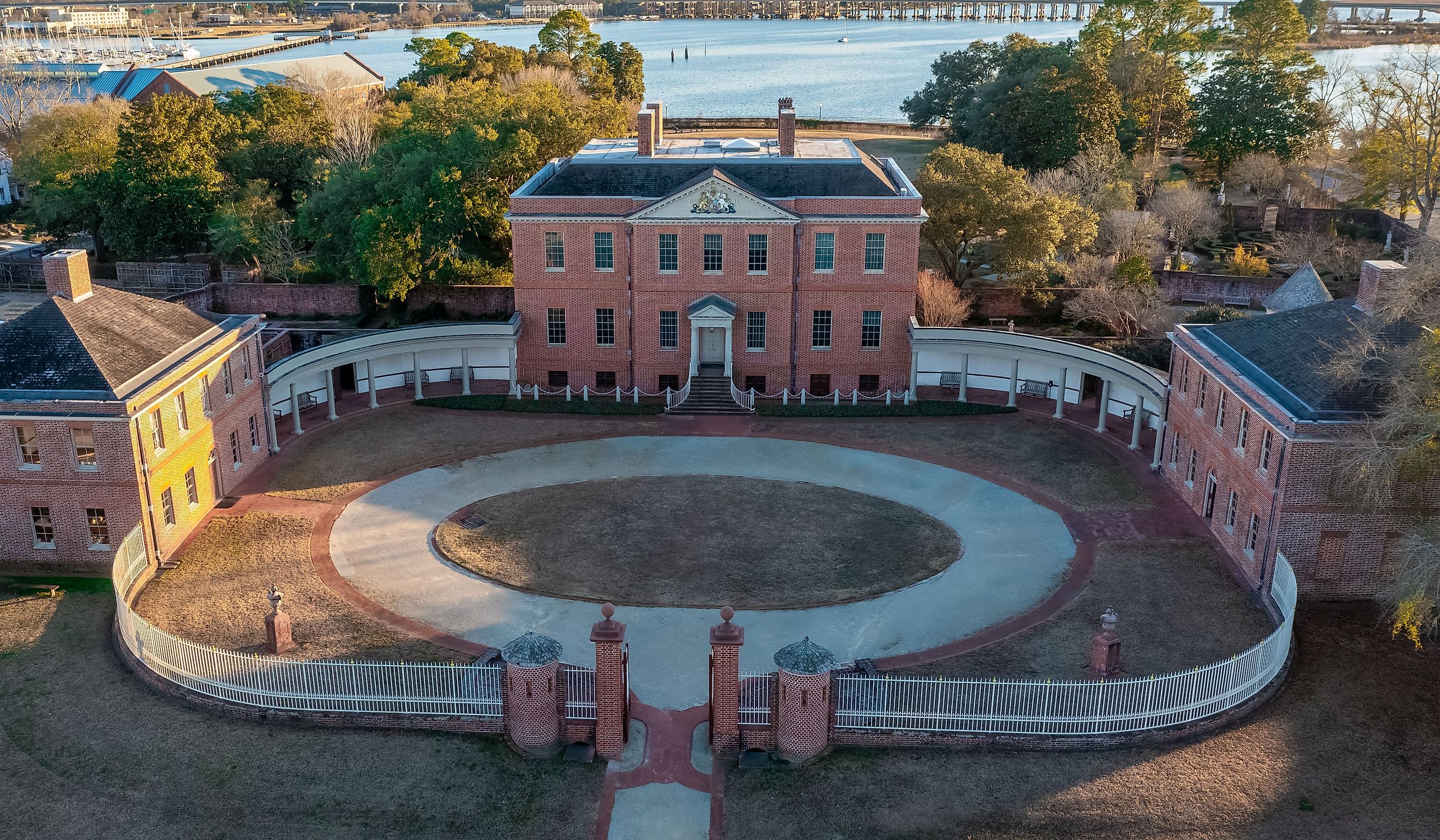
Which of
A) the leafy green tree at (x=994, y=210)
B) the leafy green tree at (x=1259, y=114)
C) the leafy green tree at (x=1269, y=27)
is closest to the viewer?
the leafy green tree at (x=994, y=210)

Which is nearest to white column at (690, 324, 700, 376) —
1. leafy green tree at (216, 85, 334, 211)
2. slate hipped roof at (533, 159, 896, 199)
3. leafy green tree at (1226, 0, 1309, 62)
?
slate hipped roof at (533, 159, 896, 199)

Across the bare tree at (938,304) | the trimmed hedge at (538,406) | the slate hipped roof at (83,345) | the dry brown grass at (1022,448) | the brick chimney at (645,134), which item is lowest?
the dry brown grass at (1022,448)

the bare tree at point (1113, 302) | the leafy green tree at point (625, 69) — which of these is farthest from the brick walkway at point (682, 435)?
the leafy green tree at point (625, 69)

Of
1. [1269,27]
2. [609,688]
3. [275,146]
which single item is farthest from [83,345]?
[1269,27]

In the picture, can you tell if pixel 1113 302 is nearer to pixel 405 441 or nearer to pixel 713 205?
pixel 713 205

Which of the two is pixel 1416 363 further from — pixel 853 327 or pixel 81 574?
pixel 81 574

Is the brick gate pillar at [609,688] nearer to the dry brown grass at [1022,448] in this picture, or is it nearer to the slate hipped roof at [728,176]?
the dry brown grass at [1022,448]

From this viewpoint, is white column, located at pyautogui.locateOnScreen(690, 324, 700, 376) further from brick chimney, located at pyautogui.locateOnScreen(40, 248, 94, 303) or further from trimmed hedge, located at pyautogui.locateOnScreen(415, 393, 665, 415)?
brick chimney, located at pyautogui.locateOnScreen(40, 248, 94, 303)
